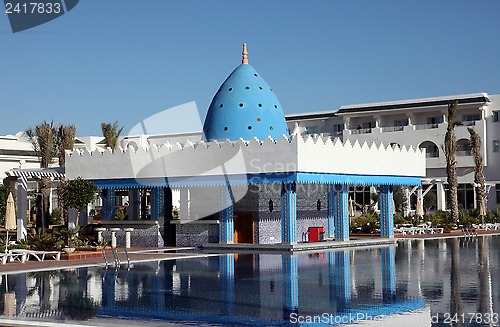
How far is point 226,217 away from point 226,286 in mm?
12643

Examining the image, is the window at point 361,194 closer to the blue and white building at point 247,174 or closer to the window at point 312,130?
the window at point 312,130

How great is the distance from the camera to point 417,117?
5988 cm

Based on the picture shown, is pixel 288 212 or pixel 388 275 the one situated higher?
pixel 288 212

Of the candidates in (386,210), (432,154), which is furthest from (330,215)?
(432,154)

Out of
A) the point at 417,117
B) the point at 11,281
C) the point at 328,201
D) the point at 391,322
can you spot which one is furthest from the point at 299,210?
the point at 417,117

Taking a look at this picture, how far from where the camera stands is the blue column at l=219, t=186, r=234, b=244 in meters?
29.3

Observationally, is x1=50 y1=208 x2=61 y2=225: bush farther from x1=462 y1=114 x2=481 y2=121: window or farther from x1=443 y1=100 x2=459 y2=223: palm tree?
x1=462 y1=114 x2=481 y2=121: window

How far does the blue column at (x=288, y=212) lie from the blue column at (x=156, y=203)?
20.6ft

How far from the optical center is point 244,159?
27.9 metres

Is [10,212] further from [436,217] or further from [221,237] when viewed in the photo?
[436,217]

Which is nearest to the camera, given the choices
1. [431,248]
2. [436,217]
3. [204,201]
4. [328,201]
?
[431,248]

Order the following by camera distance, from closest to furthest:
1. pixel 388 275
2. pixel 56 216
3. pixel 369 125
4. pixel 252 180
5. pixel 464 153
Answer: pixel 388 275 → pixel 252 180 → pixel 56 216 → pixel 464 153 → pixel 369 125

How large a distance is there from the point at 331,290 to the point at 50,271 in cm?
875

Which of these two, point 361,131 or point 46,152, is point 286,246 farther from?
point 361,131
